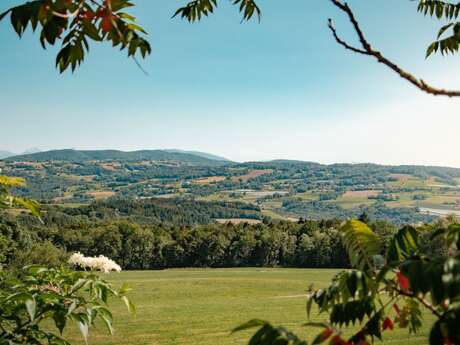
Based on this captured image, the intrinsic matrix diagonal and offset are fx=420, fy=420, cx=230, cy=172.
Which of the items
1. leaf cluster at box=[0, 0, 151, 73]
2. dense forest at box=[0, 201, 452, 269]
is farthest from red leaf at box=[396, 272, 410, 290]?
dense forest at box=[0, 201, 452, 269]

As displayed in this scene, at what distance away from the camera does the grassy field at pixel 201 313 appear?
18.1m

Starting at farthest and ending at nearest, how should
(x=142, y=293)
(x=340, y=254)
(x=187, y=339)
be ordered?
(x=340, y=254)
(x=142, y=293)
(x=187, y=339)

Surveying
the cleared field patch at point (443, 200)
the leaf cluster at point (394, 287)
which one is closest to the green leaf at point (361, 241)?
the leaf cluster at point (394, 287)

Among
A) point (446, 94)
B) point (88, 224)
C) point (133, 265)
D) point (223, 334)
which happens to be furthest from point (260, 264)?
point (446, 94)

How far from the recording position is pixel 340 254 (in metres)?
66.4

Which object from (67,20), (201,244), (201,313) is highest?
(67,20)

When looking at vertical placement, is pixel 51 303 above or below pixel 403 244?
below

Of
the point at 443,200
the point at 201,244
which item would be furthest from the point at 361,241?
Answer: the point at 443,200

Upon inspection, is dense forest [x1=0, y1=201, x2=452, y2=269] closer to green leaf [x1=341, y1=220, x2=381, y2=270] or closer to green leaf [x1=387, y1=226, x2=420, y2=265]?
green leaf [x1=387, y1=226, x2=420, y2=265]

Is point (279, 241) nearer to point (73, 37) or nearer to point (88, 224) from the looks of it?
point (88, 224)

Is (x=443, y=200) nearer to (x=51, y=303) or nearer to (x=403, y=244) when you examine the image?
(x=403, y=244)

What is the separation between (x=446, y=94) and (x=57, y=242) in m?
80.6

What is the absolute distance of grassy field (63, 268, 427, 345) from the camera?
18.1 metres

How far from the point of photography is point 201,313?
25984 mm
